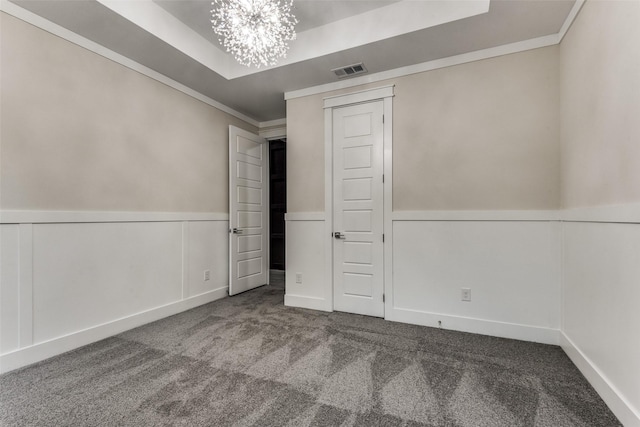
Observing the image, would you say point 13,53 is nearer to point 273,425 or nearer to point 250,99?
point 250,99

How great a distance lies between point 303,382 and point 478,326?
1.81 m

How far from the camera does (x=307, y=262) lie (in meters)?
3.61

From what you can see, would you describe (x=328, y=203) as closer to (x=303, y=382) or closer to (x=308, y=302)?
(x=308, y=302)

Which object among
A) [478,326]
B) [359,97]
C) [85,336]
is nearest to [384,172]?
[359,97]

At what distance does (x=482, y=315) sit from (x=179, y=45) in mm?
3922

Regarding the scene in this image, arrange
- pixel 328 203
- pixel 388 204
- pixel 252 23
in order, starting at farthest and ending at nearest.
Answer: pixel 328 203 < pixel 388 204 < pixel 252 23

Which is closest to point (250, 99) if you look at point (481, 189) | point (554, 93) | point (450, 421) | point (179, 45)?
point (179, 45)

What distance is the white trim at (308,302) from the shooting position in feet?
11.3

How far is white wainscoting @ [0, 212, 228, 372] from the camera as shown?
214 cm

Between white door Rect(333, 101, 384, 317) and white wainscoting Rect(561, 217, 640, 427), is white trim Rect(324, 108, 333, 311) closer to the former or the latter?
white door Rect(333, 101, 384, 317)

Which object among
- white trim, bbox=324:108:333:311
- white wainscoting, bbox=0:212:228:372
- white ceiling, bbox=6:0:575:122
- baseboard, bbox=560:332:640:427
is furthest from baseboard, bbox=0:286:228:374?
baseboard, bbox=560:332:640:427

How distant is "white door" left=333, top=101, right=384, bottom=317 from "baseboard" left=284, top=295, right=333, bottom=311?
131 millimetres

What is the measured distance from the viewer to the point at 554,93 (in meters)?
2.57

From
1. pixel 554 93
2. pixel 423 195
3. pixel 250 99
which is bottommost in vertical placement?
pixel 423 195
